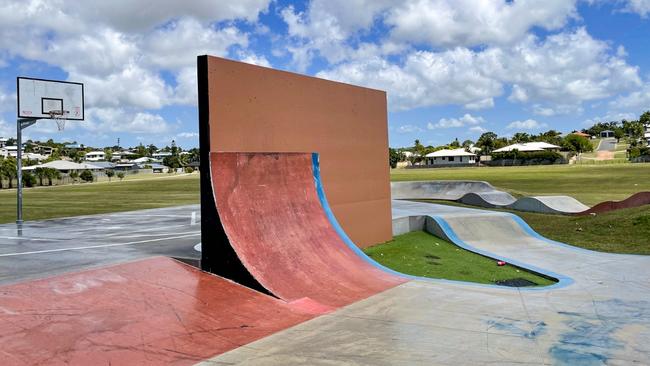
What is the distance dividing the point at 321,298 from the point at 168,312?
92.7 inches

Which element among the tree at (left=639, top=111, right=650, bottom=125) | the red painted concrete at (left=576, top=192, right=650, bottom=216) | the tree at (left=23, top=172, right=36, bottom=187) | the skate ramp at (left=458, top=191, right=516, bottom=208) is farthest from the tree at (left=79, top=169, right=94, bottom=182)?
the tree at (left=639, top=111, right=650, bottom=125)

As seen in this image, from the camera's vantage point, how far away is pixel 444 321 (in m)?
6.46

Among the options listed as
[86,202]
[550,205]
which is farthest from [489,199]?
[86,202]

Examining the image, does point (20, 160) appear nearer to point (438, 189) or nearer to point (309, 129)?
point (309, 129)

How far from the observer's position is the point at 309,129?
10859 millimetres

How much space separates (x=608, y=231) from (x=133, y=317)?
1439 cm

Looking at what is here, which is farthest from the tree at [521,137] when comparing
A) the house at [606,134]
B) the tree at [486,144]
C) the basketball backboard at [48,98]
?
the basketball backboard at [48,98]

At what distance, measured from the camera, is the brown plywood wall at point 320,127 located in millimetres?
8320

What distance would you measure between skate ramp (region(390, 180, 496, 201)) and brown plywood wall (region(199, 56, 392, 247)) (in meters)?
18.1

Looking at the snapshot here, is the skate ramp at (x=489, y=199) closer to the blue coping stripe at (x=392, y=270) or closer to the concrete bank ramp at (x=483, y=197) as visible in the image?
the concrete bank ramp at (x=483, y=197)

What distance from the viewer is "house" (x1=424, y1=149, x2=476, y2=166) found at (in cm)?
10312

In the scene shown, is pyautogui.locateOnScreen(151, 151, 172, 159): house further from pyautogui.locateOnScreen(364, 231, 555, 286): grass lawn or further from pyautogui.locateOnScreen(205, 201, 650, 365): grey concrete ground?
pyautogui.locateOnScreen(205, 201, 650, 365): grey concrete ground

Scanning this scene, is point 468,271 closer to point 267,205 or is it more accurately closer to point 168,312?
point 267,205

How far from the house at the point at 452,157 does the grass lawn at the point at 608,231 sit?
8610 cm
